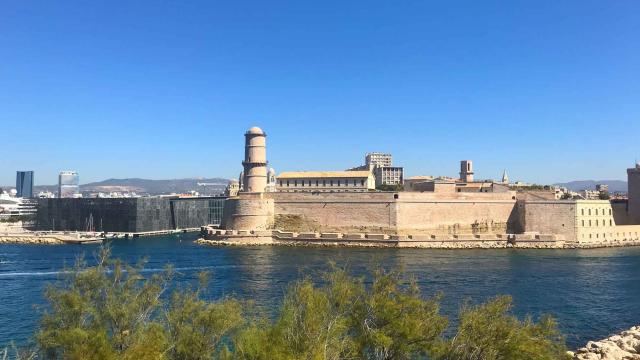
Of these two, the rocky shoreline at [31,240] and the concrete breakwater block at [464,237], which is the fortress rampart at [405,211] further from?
the rocky shoreline at [31,240]

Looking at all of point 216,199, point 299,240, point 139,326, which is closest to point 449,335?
point 139,326

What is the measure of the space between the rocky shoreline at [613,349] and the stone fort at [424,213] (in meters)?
23.0

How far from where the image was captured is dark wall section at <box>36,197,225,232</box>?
165 feet

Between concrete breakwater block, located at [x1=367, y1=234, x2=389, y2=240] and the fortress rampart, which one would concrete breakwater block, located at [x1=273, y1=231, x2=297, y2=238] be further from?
concrete breakwater block, located at [x1=367, y1=234, x2=389, y2=240]

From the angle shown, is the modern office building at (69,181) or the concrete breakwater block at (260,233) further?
the modern office building at (69,181)

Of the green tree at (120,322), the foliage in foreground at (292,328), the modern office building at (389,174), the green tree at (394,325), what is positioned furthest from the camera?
the modern office building at (389,174)

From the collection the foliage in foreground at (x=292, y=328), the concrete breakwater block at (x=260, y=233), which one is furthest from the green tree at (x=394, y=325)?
the concrete breakwater block at (x=260, y=233)

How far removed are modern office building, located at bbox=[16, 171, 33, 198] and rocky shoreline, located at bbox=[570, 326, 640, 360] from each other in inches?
5509

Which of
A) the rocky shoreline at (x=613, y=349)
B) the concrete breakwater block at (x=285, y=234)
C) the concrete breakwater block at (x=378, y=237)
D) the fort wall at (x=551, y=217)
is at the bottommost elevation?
the rocky shoreline at (x=613, y=349)

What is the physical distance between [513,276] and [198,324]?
65.5 ft

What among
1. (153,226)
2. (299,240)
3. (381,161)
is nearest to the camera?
(299,240)

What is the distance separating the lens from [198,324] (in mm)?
9414

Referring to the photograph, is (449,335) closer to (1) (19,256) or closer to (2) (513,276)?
(2) (513,276)

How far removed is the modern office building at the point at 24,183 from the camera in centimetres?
12975
